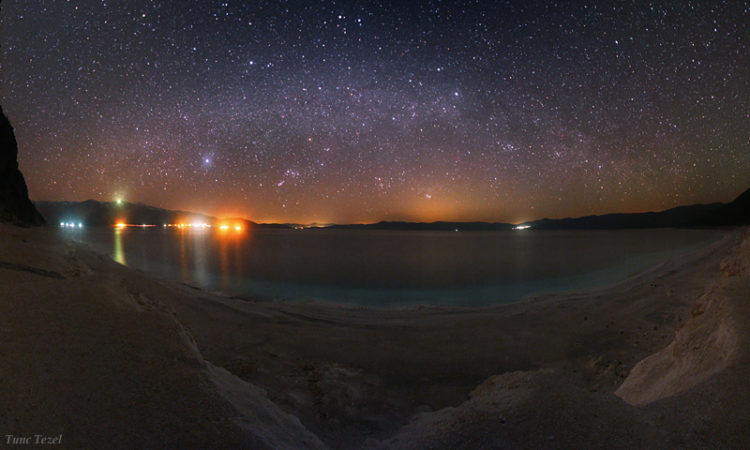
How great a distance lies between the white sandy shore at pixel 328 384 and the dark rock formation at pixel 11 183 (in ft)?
69.4

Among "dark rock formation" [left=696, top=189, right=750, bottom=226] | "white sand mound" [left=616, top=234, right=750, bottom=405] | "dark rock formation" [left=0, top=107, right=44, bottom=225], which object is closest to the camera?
"white sand mound" [left=616, top=234, right=750, bottom=405]

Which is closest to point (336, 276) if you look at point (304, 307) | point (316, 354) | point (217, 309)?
point (304, 307)

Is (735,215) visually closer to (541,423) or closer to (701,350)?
(701,350)

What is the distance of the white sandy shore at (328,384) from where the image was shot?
8.43 feet

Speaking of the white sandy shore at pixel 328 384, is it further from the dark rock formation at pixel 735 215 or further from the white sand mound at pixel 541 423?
the dark rock formation at pixel 735 215

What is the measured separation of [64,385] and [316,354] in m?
5.76

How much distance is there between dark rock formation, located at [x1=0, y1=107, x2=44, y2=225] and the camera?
19.3 metres

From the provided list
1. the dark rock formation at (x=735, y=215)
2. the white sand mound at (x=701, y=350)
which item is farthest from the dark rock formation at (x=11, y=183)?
the dark rock formation at (x=735, y=215)

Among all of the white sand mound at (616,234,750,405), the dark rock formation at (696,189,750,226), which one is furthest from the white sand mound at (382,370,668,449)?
the dark rock formation at (696,189,750,226)

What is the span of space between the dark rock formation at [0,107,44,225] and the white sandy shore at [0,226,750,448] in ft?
69.4

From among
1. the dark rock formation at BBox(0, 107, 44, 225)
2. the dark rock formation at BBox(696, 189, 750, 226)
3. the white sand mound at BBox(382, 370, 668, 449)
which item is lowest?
the white sand mound at BBox(382, 370, 668, 449)

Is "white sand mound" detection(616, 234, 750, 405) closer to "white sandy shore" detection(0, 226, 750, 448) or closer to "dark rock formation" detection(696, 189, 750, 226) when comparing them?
"white sandy shore" detection(0, 226, 750, 448)

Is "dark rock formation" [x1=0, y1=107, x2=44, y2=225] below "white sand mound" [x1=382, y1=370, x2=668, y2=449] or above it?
above

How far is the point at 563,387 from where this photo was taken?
12.4 feet
